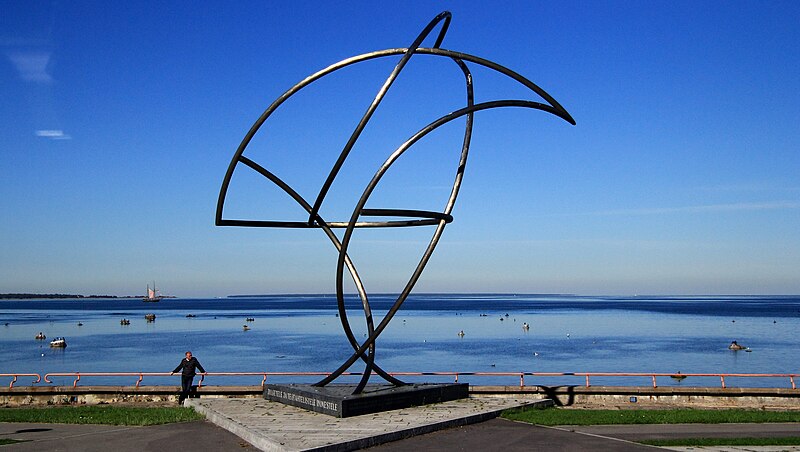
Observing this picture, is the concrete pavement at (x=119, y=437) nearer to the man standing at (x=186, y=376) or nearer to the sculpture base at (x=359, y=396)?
the sculpture base at (x=359, y=396)

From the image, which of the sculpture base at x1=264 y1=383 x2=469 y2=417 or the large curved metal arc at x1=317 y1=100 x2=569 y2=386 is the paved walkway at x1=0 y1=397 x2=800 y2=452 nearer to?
the sculpture base at x1=264 y1=383 x2=469 y2=417

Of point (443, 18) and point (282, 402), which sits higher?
point (443, 18)

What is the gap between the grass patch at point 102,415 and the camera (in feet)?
63.4

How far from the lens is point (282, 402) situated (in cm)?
2159

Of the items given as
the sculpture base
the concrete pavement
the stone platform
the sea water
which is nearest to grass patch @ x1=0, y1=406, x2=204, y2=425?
the concrete pavement

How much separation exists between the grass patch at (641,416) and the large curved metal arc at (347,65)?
8660 millimetres

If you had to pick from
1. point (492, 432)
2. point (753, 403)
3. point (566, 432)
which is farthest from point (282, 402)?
point (753, 403)

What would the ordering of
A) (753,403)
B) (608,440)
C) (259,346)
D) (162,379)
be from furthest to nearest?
(259,346)
(162,379)
(753,403)
(608,440)

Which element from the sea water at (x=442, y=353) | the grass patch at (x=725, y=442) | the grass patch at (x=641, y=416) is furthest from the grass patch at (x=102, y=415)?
the sea water at (x=442, y=353)

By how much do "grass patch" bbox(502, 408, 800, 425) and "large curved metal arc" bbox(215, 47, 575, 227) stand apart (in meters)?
8.66

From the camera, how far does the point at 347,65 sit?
19.2 metres

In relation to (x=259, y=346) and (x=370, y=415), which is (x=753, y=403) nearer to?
(x=370, y=415)

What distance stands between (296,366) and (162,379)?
1236cm

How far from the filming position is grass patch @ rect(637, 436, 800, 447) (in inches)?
625
